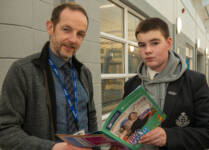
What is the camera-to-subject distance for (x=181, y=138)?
3.84 ft

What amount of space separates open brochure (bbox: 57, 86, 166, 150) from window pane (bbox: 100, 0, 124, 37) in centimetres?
194

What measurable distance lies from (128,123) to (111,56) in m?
2.17

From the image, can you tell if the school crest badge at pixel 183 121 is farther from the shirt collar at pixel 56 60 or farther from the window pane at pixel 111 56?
the window pane at pixel 111 56

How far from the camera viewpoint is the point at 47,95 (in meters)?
1.09

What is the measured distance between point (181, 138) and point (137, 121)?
432 millimetres

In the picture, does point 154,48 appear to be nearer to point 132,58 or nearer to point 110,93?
point 110,93

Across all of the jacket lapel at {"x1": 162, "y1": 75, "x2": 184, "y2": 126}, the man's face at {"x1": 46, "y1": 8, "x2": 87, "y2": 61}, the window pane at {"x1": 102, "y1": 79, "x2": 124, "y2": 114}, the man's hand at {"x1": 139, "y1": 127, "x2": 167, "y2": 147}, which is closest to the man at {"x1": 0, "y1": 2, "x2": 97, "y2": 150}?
the man's face at {"x1": 46, "y1": 8, "x2": 87, "y2": 61}

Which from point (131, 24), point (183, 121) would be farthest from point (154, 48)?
point (131, 24)

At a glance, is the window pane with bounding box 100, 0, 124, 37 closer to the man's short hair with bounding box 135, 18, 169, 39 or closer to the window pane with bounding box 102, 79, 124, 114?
the window pane with bounding box 102, 79, 124, 114

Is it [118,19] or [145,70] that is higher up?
[118,19]

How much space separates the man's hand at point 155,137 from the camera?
3.42ft

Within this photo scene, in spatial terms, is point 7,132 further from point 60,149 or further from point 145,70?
point 145,70

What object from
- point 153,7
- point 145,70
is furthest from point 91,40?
point 153,7

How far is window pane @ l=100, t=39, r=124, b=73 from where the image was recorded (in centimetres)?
276
